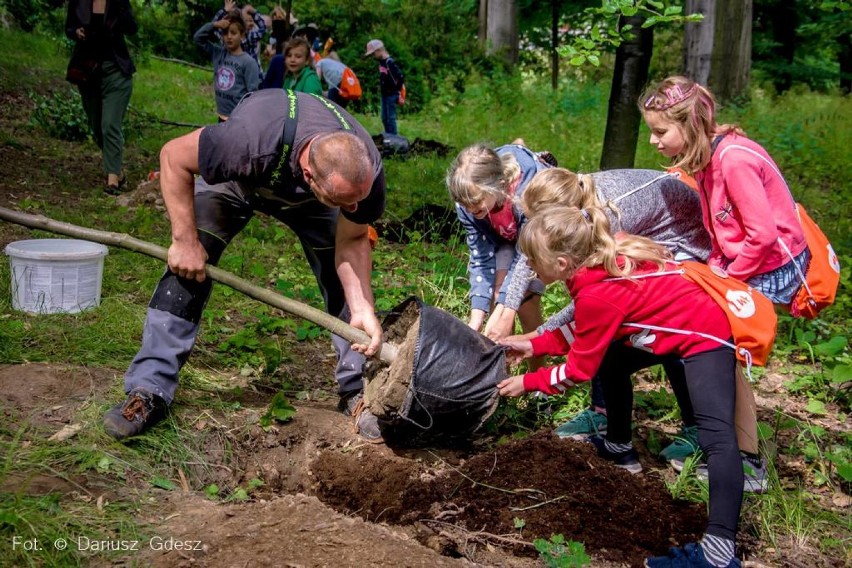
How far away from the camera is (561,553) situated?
2.79 metres

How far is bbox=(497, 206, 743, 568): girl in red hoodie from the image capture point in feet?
9.00

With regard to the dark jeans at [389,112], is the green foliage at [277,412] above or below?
below

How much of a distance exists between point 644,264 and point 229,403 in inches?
77.9

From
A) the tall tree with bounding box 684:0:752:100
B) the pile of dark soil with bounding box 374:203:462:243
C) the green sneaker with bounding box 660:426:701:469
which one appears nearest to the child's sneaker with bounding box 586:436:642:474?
the green sneaker with bounding box 660:426:701:469

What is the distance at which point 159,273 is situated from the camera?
17.0 feet

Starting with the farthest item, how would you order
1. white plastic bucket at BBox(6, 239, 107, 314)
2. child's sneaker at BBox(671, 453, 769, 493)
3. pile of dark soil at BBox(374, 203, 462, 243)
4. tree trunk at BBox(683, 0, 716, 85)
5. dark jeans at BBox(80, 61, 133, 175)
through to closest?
tree trunk at BBox(683, 0, 716, 85), dark jeans at BBox(80, 61, 133, 175), pile of dark soil at BBox(374, 203, 462, 243), white plastic bucket at BBox(6, 239, 107, 314), child's sneaker at BBox(671, 453, 769, 493)

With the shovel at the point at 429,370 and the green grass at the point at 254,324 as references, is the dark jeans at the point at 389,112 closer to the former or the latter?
the green grass at the point at 254,324

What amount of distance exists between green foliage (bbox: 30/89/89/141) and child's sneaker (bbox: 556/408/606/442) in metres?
8.02

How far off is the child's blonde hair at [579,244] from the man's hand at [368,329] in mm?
825

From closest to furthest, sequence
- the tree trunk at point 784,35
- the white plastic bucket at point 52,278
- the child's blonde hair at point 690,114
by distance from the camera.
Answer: the child's blonde hair at point 690,114
the white plastic bucket at point 52,278
the tree trunk at point 784,35

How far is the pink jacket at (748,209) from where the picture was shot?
2930mm

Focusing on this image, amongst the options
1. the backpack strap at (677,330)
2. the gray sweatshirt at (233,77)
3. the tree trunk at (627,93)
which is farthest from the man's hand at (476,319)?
the gray sweatshirt at (233,77)

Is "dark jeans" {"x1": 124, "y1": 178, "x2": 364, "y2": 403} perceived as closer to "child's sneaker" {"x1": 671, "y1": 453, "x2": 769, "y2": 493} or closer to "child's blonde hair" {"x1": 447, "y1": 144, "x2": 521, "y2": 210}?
"child's blonde hair" {"x1": 447, "y1": 144, "x2": 521, "y2": 210}

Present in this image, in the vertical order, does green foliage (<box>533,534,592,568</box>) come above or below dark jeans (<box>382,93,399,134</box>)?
below
